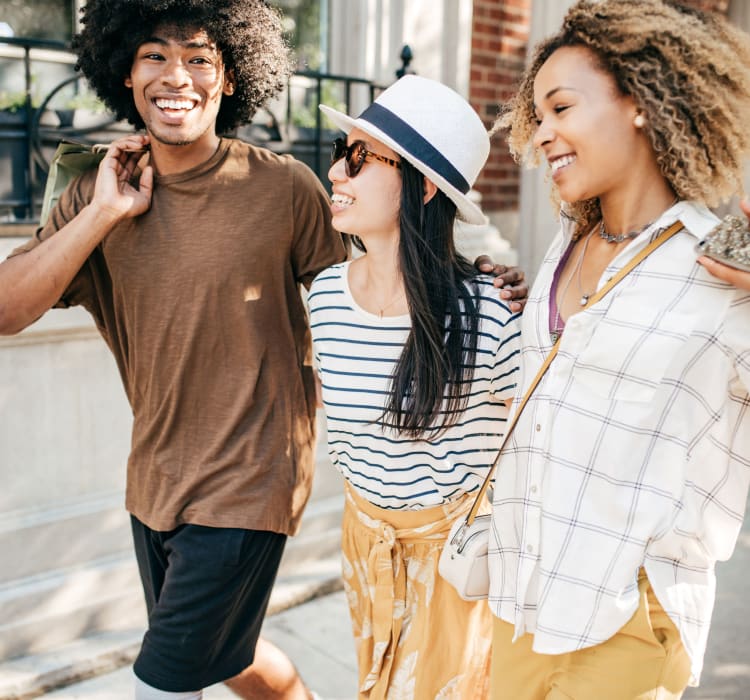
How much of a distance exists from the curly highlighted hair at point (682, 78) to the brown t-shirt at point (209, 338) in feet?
3.45

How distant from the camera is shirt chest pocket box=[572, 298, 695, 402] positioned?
5.53 ft

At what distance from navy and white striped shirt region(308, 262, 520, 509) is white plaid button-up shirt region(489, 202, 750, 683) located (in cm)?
34

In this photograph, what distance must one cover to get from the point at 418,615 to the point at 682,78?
1.43 metres

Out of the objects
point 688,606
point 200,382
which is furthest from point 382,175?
point 688,606

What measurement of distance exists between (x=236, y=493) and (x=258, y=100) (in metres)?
1.32

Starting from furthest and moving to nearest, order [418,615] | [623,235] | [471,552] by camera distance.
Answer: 1. [418,615]
2. [471,552]
3. [623,235]

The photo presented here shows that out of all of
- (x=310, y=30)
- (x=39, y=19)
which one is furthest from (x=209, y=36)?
(x=310, y=30)

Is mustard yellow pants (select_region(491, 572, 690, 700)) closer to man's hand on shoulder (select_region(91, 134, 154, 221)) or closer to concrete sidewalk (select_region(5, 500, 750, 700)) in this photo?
man's hand on shoulder (select_region(91, 134, 154, 221))

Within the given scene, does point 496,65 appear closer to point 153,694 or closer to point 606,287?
point 606,287

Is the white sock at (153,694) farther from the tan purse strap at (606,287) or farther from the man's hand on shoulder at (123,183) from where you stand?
the man's hand on shoulder at (123,183)

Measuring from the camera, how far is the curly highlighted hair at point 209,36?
251 cm

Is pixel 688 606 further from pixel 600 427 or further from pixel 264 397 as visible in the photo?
pixel 264 397

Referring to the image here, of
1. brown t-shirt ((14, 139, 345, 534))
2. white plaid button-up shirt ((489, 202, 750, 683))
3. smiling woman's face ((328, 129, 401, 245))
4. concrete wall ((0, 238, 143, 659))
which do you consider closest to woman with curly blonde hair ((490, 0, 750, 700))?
white plaid button-up shirt ((489, 202, 750, 683))

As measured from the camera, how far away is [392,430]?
2.17m
